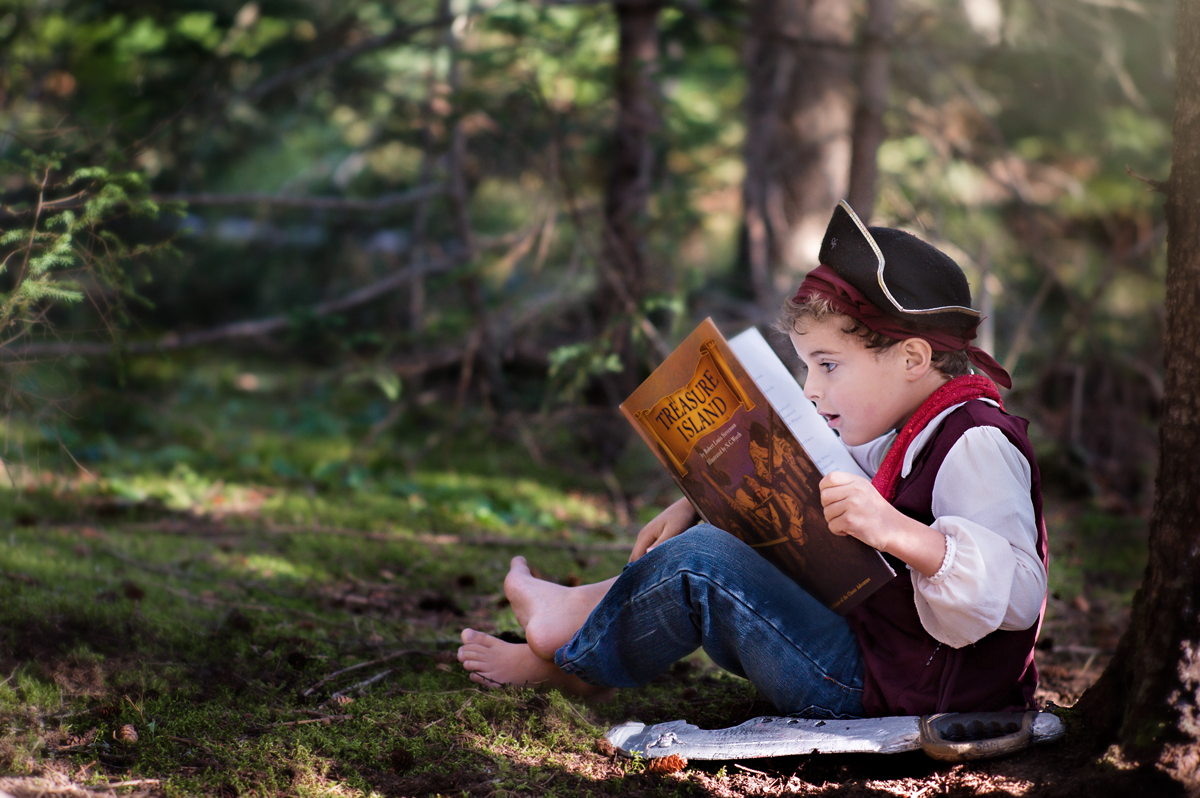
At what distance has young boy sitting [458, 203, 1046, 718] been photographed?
5.38ft

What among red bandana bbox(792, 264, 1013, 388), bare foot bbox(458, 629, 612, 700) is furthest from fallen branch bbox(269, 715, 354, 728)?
red bandana bbox(792, 264, 1013, 388)

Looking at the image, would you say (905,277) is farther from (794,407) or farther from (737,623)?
(737,623)

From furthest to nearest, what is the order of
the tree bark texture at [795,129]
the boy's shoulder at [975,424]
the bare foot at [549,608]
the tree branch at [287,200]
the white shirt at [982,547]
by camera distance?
the tree bark texture at [795,129], the tree branch at [287,200], the bare foot at [549,608], the boy's shoulder at [975,424], the white shirt at [982,547]

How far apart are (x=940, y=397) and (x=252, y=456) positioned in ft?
13.1

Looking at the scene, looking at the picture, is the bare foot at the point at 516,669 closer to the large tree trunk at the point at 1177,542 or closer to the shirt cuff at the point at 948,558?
the shirt cuff at the point at 948,558

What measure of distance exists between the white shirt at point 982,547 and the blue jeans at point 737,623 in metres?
0.27

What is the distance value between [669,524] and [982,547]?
0.83 meters

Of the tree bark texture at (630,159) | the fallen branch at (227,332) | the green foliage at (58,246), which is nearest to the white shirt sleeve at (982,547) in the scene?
the green foliage at (58,246)

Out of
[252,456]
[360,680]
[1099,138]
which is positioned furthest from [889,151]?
[360,680]

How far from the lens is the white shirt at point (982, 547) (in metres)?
1.59

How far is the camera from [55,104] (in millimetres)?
5309

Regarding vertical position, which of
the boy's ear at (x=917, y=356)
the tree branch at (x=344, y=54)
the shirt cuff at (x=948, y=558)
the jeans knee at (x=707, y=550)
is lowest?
the jeans knee at (x=707, y=550)

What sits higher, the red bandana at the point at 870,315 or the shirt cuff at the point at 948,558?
the red bandana at the point at 870,315

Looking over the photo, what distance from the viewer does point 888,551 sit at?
166 centimetres
